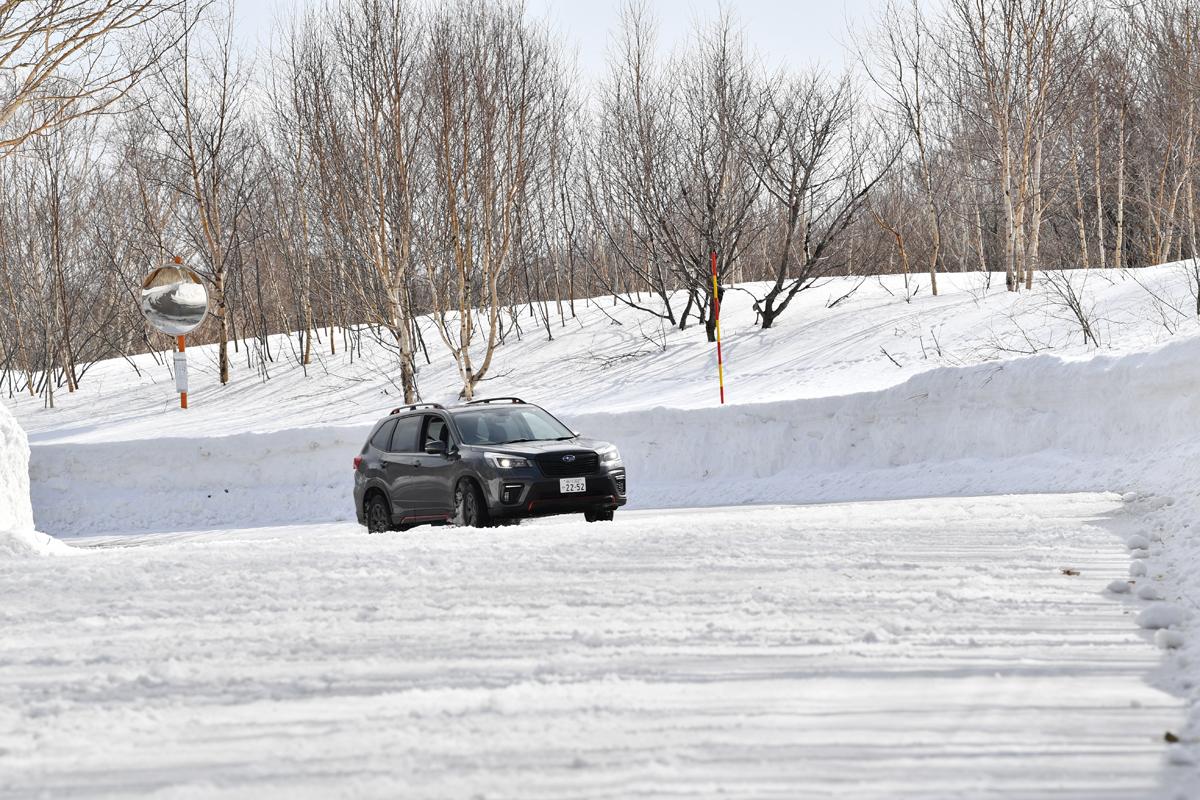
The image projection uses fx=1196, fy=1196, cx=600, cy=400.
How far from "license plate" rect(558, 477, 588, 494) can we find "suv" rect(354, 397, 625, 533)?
0.01 metres

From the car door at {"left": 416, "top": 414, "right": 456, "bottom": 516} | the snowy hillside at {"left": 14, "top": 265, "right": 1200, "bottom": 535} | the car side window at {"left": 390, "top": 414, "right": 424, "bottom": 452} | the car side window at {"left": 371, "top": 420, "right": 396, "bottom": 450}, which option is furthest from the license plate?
the snowy hillside at {"left": 14, "top": 265, "right": 1200, "bottom": 535}

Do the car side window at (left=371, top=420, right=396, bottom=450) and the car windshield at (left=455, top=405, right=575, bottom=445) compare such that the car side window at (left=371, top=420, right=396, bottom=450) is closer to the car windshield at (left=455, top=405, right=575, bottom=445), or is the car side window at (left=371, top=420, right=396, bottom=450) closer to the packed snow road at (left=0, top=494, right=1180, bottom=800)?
the car windshield at (left=455, top=405, right=575, bottom=445)

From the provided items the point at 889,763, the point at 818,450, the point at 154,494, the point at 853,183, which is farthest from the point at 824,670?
the point at 853,183

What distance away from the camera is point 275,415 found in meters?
32.3

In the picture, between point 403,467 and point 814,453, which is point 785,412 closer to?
point 814,453

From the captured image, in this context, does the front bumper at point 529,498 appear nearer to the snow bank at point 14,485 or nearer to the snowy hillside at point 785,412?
the snow bank at point 14,485

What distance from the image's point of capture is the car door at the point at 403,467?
1361cm

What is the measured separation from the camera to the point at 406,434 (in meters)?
14.1

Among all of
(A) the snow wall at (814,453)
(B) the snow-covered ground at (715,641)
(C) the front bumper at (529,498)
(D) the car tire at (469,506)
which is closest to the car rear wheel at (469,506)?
(D) the car tire at (469,506)

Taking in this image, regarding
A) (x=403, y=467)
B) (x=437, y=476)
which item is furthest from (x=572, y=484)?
(x=403, y=467)

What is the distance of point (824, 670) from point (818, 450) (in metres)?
13.1

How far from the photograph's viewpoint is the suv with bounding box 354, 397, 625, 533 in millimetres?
12539

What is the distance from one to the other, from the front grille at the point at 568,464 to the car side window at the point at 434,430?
4.73ft

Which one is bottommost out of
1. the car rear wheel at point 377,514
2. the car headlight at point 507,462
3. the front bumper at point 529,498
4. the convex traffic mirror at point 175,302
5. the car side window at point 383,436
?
the car rear wheel at point 377,514
